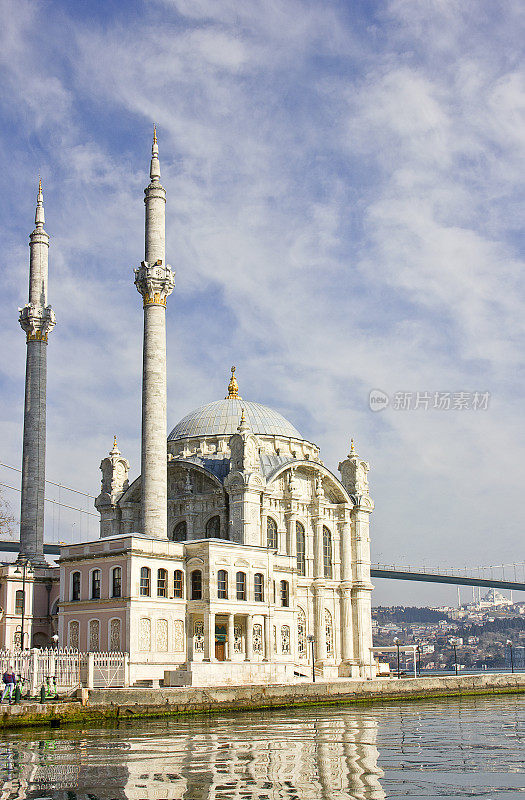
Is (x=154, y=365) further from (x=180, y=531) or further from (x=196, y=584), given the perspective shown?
(x=180, y=531)

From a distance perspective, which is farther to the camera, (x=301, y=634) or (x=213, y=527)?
(x=301, y=634)

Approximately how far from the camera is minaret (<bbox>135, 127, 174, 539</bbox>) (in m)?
46.0

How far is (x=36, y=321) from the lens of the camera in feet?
170

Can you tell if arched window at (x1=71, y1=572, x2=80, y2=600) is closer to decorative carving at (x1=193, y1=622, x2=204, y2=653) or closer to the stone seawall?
decorative carving at (x1=193, y1=622, x2=204, y2=653)

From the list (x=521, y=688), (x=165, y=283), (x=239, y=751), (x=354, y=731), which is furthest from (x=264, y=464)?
(x=239, y=751)

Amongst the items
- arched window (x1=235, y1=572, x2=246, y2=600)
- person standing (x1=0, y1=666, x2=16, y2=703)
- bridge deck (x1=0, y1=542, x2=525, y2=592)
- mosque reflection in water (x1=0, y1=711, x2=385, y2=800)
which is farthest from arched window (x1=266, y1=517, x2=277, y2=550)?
bridge deck (x1=0, y1=542, x2=525, y2=592)

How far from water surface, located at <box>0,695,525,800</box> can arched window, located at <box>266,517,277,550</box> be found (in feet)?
74.6

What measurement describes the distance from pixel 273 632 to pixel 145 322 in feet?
57.4

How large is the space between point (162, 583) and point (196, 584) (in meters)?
1.87

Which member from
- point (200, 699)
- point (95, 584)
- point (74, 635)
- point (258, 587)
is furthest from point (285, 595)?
point (200, 699)

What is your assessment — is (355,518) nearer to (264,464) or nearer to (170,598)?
(264,464)

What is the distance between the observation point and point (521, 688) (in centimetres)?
5578

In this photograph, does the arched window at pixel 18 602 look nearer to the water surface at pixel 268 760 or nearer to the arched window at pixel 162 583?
the arched window at pixel 162 583

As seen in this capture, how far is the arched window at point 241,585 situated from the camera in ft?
148
